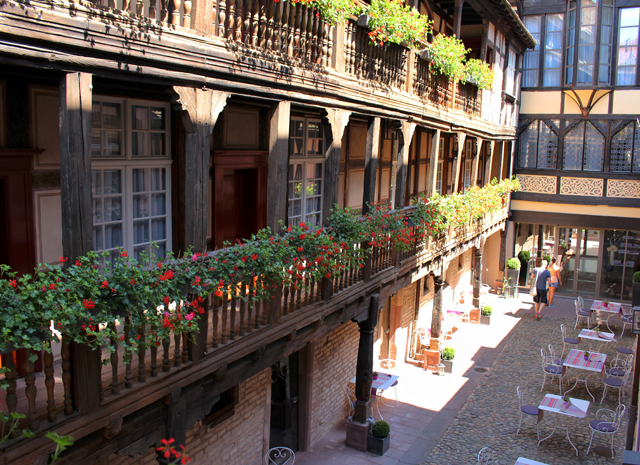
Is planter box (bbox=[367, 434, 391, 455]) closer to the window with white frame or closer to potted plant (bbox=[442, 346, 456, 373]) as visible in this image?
potted plant (bbox=[442, 346, 456, 373])

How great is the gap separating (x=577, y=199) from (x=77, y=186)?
66.1 ft

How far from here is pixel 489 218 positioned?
17.6 m

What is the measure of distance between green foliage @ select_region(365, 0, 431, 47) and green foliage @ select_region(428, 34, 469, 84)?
1.66 m

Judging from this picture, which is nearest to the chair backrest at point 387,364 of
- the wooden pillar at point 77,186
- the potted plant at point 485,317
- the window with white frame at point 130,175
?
the potted plant at point 485,317

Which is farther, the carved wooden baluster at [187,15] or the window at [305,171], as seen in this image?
the window at [305,171]

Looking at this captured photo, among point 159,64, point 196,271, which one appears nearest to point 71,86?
point 159,64

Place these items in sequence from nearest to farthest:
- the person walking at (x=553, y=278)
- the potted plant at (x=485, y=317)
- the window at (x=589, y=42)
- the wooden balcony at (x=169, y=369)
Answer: the wooden balcony at (x=169, y=369) < the potted plant at (x=485, y=317) < the window at (x=589, y=42) < the person walking at (x=553, y=278)

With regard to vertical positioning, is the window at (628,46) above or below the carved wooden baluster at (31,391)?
above

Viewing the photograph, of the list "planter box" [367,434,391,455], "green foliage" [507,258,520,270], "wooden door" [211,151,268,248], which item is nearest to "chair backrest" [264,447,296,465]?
"planter box" [367,434,391,455]

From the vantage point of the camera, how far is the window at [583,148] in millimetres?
20500

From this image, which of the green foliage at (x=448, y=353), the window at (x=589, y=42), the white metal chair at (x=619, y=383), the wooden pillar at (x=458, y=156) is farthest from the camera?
the window at (x=589, y=42)

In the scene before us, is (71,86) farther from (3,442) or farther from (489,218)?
(489,218)

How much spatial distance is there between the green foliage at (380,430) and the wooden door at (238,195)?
4.34 metres

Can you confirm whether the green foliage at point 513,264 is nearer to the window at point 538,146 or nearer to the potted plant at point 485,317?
the window at point 538,146
